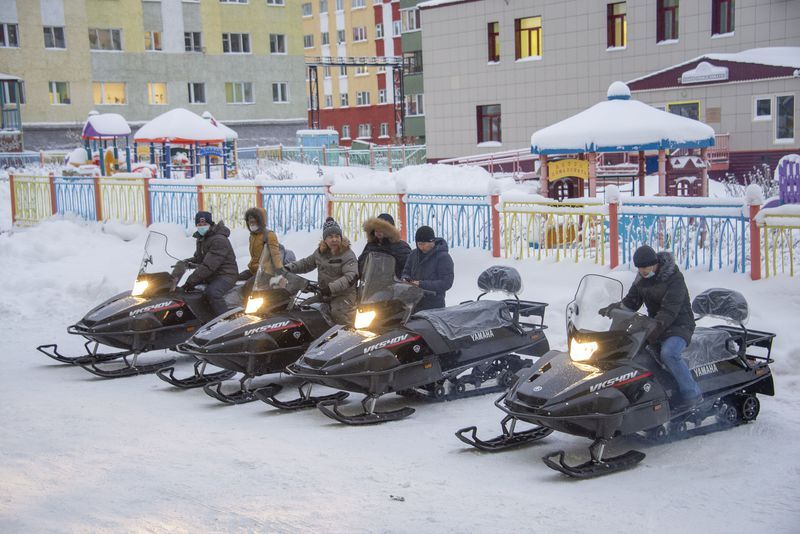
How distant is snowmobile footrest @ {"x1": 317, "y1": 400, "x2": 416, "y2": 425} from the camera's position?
25.0 feet

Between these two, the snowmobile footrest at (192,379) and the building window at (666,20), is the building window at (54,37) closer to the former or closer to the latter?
the building window at (666,20)

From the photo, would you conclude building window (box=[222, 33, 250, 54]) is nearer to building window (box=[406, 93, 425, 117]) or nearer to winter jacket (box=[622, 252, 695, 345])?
building window (box=[406, 93, 425, 117])

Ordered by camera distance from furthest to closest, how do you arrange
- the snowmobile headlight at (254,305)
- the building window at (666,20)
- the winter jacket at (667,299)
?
the building window at (666,20) → the snowmobile headlight at (254,305) → the winter jacket at (667,299)

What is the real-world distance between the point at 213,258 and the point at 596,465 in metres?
5.26

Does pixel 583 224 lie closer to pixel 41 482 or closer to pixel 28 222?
pixel 41 482

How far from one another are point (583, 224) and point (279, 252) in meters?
3.98

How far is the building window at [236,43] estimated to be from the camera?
4784cm

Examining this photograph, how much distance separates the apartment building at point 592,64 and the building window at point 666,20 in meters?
0.03

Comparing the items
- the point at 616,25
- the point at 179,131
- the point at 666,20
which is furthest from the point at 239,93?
the point at 666,20

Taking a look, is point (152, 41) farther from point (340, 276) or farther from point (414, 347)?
point (414, 347)

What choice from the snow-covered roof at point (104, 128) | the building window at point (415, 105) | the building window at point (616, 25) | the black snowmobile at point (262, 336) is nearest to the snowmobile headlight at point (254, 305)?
the black snowmobile at point (262, 336)

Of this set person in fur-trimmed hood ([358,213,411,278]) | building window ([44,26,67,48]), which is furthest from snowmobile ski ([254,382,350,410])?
building window ([44,26,67,48])

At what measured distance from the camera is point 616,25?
30875 mm

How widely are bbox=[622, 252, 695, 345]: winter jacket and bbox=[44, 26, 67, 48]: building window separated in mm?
41225
